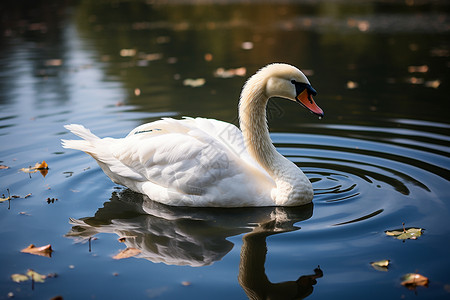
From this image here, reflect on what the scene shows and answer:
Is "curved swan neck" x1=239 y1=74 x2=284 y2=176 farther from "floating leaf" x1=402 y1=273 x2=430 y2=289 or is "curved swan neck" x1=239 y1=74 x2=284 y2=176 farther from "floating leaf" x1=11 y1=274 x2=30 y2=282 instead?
"floating leaf" x1=11 y1=274 x2=30 y2=282

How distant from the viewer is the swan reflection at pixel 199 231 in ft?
14.0

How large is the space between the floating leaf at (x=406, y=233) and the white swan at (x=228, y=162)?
1.06 meters

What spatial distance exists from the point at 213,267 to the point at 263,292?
57 cm

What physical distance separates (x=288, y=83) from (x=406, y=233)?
198 cm

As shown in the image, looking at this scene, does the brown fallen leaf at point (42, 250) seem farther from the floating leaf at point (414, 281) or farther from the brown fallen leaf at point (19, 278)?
the floating leaf at point (414, 281)

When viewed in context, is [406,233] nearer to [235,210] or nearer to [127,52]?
[235,210]

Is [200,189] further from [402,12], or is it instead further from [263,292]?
[402,12]

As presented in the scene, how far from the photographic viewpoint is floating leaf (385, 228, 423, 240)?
15.9 feet

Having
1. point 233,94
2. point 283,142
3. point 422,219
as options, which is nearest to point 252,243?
point 422,219

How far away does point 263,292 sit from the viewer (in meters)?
4.09

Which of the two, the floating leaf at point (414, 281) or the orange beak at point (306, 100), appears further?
the orange beak at point (306, 100)

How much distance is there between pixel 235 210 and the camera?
570 cm

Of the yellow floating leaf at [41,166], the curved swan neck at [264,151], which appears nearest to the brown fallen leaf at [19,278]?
the curved swan neck at [264,151]

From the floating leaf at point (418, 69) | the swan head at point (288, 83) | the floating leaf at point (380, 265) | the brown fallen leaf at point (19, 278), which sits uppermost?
Answer: the floating leaf at point (418, 69)
